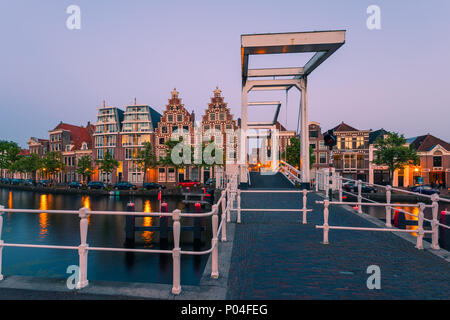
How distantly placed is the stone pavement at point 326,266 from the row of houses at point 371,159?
41575mm

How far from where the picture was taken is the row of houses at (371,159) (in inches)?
1662

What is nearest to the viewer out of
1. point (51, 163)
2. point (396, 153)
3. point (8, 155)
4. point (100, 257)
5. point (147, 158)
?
point (100, 257)

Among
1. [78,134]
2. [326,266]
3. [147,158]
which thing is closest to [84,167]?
[147,158]

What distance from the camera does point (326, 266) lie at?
4.42 m

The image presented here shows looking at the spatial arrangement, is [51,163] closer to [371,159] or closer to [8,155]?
[8,155]

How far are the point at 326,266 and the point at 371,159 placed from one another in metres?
46.6

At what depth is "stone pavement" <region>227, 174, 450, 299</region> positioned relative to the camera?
141 inches

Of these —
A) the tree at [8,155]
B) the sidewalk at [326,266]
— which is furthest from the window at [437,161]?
the tree at [8,155]

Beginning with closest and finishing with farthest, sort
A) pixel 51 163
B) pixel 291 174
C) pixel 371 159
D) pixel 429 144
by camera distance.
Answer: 1. pixel 291 174
2. pixel 429 144
3. pixel 371 159
4. pixel 51 163

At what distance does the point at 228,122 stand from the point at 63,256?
111 feet

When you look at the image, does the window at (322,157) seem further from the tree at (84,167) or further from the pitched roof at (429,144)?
the tree at (84,167)

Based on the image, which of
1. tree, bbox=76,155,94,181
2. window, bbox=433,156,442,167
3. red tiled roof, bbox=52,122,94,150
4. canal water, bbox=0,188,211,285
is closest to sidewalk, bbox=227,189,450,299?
canal water, bbox=0,188,211,285

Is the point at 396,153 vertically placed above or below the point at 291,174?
above

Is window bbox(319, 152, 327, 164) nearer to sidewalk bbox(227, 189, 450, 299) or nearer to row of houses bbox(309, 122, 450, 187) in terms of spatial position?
row of houses bbox(309, 122, 450, 187)
